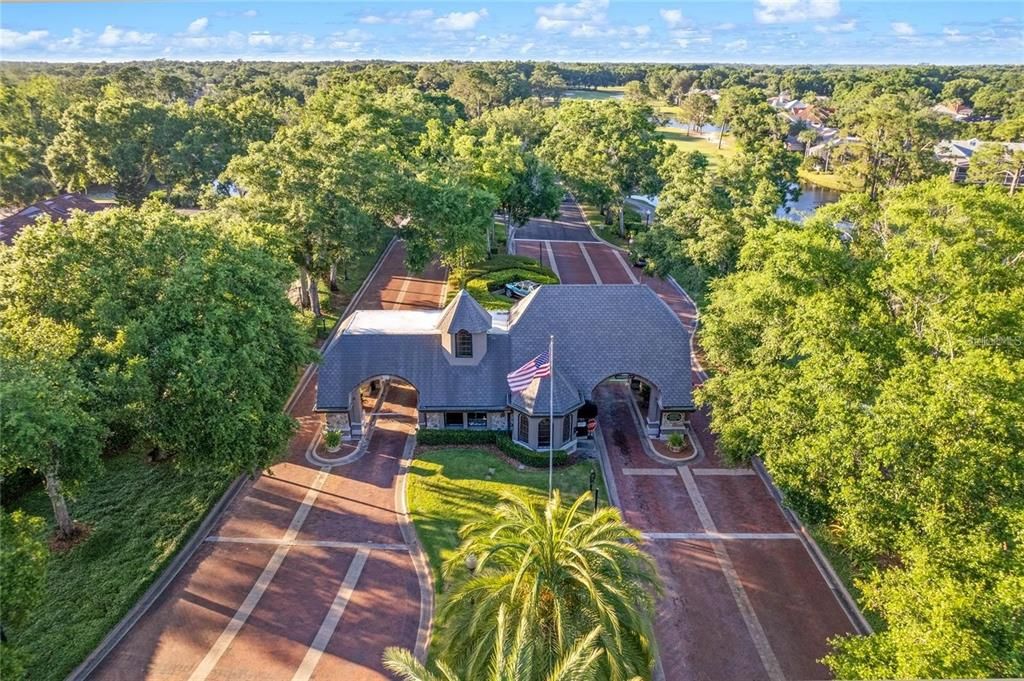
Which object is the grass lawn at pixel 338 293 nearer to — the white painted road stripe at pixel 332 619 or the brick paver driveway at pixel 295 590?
the brick paver driveway at pixel 295 590

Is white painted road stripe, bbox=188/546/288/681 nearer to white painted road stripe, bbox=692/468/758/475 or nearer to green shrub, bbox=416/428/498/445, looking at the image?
green shrub, bbox=416/428/498/445

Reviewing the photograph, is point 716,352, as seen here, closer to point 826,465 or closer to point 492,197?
point 826,465

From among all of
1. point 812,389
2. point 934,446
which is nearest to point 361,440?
point 812,389

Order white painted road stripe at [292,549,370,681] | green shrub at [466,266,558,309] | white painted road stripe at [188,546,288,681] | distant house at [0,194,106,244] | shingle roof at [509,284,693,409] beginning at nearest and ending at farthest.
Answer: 1. white painted road stripe at [188,546,288,681]
2. white painted road stripe at [292,549,370,681]
3. shingle roof at [509,284,693,409]
4. green shrub at [466,266,558,309]
5. distant house at [0,194,106,244]

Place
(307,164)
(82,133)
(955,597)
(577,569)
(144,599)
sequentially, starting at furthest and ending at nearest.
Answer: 1. (82,133)
2. (307,164)
3. (144,599)
4. (577,569)
5. (955,597)

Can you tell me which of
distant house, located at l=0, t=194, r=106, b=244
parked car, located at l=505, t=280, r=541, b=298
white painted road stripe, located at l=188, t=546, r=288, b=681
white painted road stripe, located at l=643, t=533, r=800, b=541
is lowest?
white painted road stripe, located at l=188, t=546, r=288, b=681

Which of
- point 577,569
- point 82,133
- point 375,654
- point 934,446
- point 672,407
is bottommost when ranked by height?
point 375,654

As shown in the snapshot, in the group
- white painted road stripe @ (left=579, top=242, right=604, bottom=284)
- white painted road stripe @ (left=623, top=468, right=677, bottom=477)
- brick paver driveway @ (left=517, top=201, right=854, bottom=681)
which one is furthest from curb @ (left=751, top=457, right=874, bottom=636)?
white painted road stripe @ (left=579, top=242, right=604, bottom=284)

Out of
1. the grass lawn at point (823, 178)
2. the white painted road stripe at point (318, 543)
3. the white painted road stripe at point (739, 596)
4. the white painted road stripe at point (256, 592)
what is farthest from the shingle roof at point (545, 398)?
the grass lawn at point (823, 178)

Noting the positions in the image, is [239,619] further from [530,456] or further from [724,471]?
[724,471]
